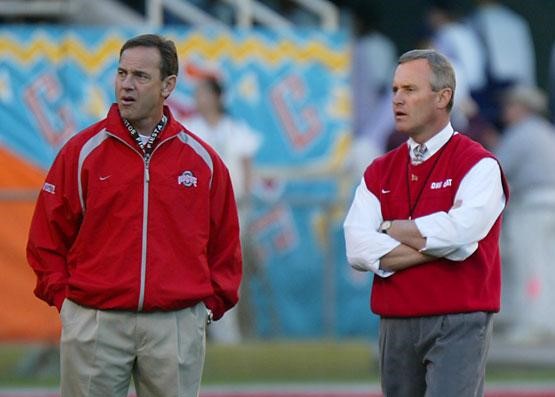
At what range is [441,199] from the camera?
6.97 meters

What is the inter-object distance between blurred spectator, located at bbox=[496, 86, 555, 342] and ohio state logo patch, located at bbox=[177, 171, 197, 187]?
6725mm

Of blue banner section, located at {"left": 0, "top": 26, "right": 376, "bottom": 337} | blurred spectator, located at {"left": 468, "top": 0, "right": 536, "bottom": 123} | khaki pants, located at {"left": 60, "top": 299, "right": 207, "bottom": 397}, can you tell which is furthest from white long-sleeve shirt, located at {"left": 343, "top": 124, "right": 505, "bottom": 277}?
blurred spectator, located at {"left": 468, "top": 0, "right": 536, "bottom": 123}

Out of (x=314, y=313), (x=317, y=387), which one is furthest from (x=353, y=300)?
(x=317, y=387)

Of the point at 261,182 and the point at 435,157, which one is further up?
the point at 435,157

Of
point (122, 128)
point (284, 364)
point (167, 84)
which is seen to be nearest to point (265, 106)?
point (284, 364)

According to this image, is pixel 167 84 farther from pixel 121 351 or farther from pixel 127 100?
pixel 121 351

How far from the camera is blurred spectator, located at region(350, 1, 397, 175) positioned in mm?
16328

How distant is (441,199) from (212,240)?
3.26ft

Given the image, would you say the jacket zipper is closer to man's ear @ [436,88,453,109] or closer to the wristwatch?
the wristwatch

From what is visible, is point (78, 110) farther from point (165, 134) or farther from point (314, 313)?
point (165, 134)

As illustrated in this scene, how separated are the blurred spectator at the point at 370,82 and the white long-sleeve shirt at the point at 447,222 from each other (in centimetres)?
894

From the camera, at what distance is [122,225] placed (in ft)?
21.9

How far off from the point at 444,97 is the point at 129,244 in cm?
149

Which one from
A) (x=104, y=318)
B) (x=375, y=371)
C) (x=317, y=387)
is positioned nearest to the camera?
(x=104, y=318)
